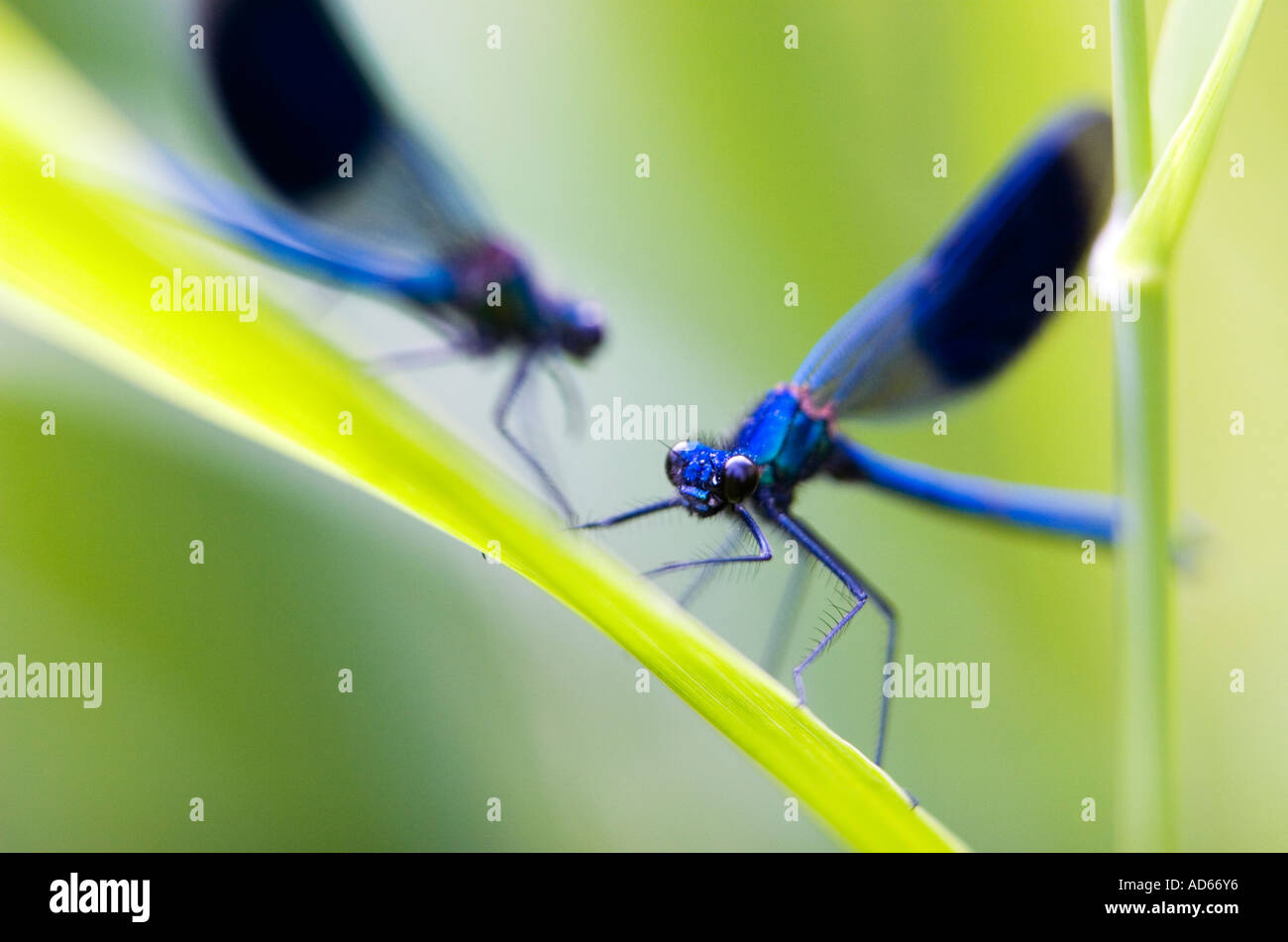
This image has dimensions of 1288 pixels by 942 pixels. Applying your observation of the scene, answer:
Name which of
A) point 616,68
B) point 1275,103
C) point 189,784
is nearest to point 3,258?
point 189,784

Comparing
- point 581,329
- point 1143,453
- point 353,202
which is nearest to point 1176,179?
point 1143,453

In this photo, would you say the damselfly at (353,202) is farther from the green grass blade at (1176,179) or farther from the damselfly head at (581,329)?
the green grass blade at (1176,179)

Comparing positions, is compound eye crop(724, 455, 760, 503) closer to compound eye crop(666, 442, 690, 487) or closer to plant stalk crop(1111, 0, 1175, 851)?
compound eye crop(666, 442, 690, 487)

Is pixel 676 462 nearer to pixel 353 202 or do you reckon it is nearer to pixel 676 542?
pixel 676 542

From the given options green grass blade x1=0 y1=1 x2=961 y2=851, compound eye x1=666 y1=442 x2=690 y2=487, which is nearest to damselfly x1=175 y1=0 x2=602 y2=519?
compound eye x1=666 y1=442 x2=690 y2=487

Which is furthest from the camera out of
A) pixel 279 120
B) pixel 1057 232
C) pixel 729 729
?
pixel 279 120

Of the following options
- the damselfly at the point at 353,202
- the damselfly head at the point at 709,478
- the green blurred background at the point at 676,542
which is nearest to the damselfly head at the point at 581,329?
the damselfly at the point at 353,202
